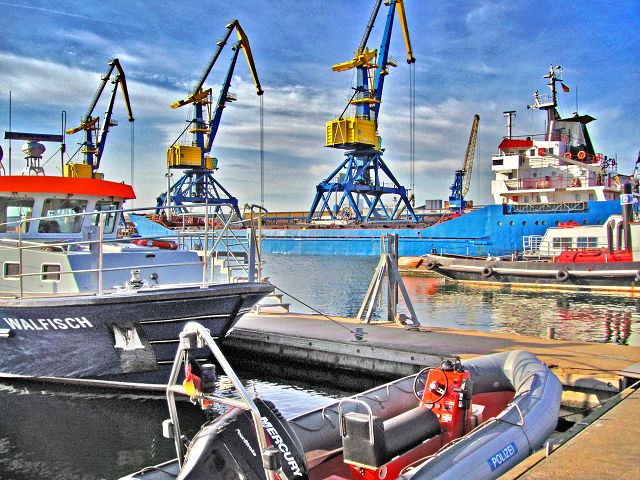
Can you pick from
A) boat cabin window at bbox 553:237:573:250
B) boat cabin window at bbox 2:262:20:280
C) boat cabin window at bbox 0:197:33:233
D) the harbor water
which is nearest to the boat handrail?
the harbor water

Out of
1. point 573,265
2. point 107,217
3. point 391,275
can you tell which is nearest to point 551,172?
point 573,265

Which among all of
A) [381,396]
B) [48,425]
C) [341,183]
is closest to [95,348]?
[48,425]

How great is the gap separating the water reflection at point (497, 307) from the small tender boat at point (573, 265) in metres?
0.70

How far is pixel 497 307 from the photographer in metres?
23.6

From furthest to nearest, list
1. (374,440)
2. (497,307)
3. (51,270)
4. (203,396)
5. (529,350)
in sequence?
(497,307)
(51,270)
(529,350)
(374,440)
(203,396)

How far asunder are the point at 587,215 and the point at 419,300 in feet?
66.0

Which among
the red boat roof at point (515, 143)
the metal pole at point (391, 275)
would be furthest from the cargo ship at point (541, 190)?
the metal pole at point (391, 275)

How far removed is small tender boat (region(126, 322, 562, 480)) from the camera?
4152 mm

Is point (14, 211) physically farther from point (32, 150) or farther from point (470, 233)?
point (470, 233)

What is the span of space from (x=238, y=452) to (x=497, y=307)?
20.9 m

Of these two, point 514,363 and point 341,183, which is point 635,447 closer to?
point 514,363

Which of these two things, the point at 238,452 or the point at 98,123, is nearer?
the point at 238,452

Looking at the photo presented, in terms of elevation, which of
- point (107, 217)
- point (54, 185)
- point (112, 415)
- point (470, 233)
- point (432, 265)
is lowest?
point (112, 415)

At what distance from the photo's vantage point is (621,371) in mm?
8859
